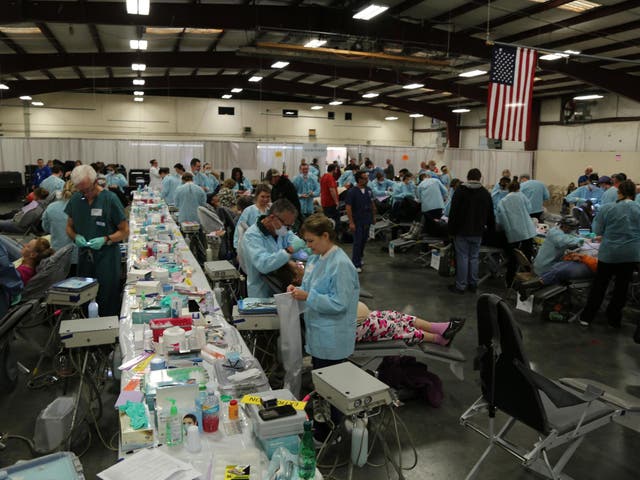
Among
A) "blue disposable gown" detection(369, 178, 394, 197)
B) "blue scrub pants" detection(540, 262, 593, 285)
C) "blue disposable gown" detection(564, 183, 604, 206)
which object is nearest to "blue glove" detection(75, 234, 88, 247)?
"blue scrub pants" detection(540, 262, 593, 285)

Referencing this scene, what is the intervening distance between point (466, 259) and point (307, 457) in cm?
528

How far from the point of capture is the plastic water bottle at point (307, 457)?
66.1 inches

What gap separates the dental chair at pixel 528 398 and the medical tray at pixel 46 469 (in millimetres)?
1973

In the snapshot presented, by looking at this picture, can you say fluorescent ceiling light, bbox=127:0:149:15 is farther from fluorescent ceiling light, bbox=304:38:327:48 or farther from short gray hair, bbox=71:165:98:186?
short gray hair, bbox=71:165:98:186

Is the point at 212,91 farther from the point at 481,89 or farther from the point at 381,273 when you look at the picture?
the point at 381,273

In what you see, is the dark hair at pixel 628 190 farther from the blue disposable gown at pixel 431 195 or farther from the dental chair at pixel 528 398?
the blue disposable gown at pixel 431 195

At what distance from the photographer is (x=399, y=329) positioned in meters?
3.66

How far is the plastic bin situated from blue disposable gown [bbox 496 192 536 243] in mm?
5690

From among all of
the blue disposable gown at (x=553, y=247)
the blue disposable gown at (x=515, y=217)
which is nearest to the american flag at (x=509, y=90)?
the blue disposable gown at (x=515, y=217)

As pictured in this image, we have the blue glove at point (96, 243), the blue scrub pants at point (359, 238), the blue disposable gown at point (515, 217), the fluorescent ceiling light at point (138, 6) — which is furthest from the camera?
the blue scrub pants at point (359, 238)

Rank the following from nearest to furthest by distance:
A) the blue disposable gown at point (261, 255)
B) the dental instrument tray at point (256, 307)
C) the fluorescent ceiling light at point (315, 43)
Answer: the dental instrument tray at point (256, 307), the blue disposable gown at point (261, 255), the fluorescent ceiling light at point (315, 43)

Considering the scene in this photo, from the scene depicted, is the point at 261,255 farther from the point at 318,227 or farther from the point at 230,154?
the point at 230,154

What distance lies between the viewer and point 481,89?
16250 millimetres

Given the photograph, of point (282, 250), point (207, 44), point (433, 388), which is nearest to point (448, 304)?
point (433, 388)
